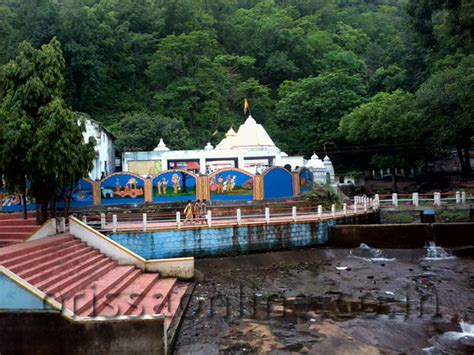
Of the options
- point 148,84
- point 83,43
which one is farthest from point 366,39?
point 83,43

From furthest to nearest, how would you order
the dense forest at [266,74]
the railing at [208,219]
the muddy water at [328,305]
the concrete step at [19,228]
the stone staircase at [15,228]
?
the dense forest at [266,74]
the railing at [208,219]
the concrete step at [19,228]
the stone staircase at [15,228]
the muddy water at [328,305]

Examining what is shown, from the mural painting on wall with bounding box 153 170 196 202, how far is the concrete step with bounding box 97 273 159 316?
746 centimetres

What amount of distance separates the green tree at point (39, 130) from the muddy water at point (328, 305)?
19.7 ft

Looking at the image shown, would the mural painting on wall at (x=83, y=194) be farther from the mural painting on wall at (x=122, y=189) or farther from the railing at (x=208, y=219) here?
the railing at (x=208, y=219)

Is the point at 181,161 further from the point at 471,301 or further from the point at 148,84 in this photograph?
the point at 148,84

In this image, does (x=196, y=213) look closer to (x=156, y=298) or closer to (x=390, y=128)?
(x=156, y=298)

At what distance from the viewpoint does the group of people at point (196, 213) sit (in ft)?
59.7

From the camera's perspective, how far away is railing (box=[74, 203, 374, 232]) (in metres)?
17.5

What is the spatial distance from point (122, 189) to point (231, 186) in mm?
5342

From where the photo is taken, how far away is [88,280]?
39.4 feet

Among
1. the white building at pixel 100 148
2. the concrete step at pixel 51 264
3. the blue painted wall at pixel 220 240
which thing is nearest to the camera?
the concrete step at pixel 51 264

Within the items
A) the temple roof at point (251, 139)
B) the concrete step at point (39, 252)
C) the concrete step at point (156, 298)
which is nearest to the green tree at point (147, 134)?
the temple roof at point (251, 139)

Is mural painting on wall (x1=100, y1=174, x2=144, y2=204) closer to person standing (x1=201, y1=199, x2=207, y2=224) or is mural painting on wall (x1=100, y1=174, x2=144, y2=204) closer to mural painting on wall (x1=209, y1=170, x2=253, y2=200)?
person standing (x1=201, y1=199, x2=207, y2=224)

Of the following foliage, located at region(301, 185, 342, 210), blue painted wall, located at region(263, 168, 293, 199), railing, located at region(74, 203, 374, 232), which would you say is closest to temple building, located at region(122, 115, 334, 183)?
foliage, located at region(301, 185, 342, 210)
